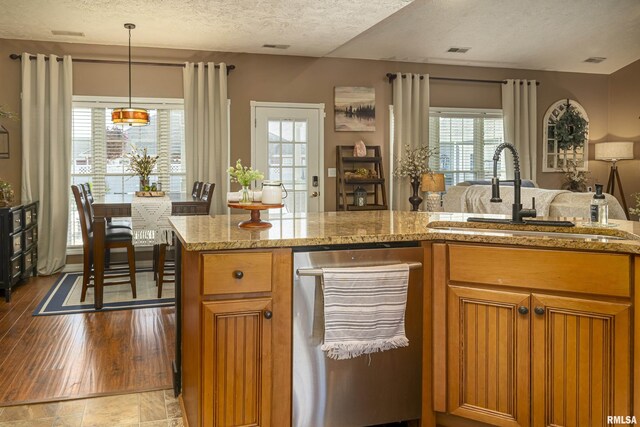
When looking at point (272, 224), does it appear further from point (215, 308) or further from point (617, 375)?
point (617, 375)

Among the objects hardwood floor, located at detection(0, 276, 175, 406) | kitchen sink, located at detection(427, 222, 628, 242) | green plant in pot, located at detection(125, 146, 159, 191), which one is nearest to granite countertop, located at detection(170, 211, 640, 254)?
kitchen sink, located at detection(427, 222, 628, 242)

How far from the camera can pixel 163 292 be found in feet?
16.6

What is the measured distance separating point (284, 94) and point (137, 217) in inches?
107

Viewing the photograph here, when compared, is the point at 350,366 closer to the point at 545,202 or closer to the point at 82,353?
the point at 82,353

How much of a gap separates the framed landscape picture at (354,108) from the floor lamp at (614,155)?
3.38 metres

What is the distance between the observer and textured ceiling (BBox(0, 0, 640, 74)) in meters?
4.88

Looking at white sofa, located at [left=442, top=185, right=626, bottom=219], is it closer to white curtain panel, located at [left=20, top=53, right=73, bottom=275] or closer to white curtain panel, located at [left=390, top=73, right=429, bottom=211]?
white curtain panel, located at [left=390, top=73, right=429, bottom=211]

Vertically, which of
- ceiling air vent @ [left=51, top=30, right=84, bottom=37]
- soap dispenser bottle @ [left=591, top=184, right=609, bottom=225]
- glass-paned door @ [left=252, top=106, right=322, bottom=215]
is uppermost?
ceiling air vent @ [left=51, top=30, right=84, bottom=37]

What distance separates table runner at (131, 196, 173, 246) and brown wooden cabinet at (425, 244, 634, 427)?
2.97 meters

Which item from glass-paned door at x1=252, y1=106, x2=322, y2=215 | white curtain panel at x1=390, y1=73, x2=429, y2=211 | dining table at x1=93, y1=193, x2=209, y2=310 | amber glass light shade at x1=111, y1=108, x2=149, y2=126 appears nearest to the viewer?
dining table at x1=93, y1=193, x2=209, y2=310

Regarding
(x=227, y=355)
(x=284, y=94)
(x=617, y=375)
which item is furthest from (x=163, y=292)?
(x=617, y=375)

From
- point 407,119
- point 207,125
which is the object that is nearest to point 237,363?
point 207,125

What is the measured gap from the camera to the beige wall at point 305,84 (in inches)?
232

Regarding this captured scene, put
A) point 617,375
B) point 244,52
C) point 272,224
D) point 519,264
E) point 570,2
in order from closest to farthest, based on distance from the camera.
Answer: point 617,375, point 519,264, point 272,224, point 570,2, point 244,52
